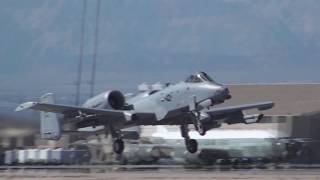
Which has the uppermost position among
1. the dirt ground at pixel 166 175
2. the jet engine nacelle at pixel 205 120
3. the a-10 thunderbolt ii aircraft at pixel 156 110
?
the a-10 thunderbolt ii aircraft at pixel 156 110

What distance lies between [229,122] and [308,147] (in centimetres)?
2674

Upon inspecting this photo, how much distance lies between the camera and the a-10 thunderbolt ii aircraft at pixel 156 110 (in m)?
58.7

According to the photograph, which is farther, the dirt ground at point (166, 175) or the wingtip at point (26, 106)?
the wingtip at point (26, 106)

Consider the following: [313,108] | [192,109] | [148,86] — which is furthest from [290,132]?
[192,109]

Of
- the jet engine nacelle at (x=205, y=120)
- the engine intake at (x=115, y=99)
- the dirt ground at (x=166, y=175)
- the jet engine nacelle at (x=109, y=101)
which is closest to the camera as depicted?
the dirt ground at (x=166, y=175)

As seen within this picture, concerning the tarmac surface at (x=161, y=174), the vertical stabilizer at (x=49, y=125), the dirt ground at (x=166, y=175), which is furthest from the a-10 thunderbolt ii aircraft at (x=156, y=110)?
the dirt ground at (x=166, y=175)

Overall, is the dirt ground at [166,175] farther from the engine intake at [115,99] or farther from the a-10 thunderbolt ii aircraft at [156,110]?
the engine intake at [115,99]

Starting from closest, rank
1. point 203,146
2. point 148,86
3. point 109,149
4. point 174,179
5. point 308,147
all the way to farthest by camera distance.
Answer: point 174,179 < point 148,86 < point 109,149 < point 203,146 < point 308,147

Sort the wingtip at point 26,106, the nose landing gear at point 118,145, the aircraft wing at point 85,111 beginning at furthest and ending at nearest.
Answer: the nose landing gear at point 118,145, the aircraft wing at point 85,111, the wingtip at point 26,106

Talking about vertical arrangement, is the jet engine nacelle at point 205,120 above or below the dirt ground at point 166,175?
above

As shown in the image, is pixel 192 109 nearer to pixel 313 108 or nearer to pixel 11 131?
pixel 11 131

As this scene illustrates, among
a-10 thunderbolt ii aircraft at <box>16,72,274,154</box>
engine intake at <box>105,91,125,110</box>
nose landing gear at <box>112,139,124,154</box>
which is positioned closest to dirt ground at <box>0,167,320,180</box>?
nose landing gear at <box>112,139,124,154</box>

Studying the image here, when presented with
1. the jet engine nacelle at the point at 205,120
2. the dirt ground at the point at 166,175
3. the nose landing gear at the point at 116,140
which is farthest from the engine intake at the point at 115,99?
the dirt ground at the point at 166,175

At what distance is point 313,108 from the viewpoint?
368 ft
